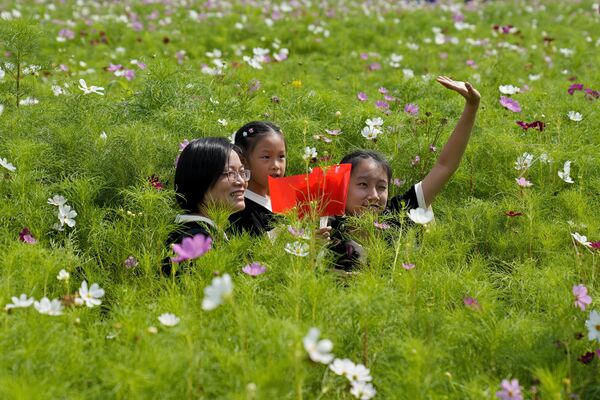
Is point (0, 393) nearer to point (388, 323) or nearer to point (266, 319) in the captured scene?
point (266, 319)

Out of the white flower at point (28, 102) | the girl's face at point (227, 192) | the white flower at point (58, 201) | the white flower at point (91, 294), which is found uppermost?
the white flower at point (91, 294)

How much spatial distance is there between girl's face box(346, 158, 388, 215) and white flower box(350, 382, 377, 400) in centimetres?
127

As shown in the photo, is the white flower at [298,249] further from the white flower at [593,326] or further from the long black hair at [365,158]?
the white flower at [593,326]

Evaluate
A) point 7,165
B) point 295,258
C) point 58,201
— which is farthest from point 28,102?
point 295,258

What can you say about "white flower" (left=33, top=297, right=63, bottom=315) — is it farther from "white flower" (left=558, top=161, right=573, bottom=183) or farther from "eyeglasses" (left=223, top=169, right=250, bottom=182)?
"white flower" (left=558, top=161, right=573, bottom=183)

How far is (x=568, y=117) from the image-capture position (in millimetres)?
4801

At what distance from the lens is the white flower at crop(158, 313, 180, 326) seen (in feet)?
7.12

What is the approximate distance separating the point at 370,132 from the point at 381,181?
0.75 m

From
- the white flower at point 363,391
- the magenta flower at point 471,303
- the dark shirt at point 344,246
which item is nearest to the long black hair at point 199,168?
the dark shirt at point 344,246

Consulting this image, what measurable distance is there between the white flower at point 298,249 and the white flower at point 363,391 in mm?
617

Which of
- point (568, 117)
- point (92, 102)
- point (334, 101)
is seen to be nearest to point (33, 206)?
point (92, 102)

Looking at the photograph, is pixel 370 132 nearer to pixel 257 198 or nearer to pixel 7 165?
pixel 257 198

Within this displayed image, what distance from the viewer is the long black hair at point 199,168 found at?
10.4ft

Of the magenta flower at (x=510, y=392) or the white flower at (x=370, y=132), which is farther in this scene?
the white flower at (x=370, y=132)
